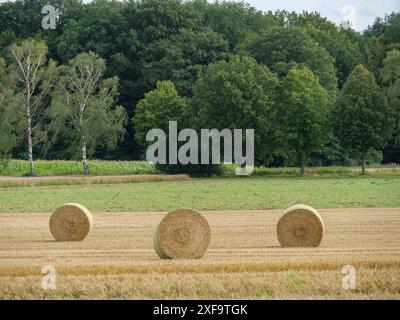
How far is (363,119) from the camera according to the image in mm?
84625

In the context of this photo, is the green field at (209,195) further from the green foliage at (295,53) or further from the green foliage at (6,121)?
the green foliage at (295,53)

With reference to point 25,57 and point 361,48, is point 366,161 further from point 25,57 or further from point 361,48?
point 25,57

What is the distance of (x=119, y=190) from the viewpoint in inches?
2379

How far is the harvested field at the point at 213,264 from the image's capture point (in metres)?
18.3

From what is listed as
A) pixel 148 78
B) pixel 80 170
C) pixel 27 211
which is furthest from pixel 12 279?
pixel 148 78

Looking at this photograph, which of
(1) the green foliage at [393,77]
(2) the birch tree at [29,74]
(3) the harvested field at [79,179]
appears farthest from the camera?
(1) the green foliage at [393,77]

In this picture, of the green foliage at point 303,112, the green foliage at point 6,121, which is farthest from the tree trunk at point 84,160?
the green foliage at point 303,112

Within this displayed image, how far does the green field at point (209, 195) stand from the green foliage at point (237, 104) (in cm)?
1190

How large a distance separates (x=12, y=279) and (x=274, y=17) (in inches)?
3838

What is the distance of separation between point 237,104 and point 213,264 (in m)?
61.3

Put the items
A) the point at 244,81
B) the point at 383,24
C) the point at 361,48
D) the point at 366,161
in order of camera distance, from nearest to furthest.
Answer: the point at 244,81 → the point at 366,161 → the point at 361,48 → the point at 383,24

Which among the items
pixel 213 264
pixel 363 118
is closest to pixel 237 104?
pixel 363 118

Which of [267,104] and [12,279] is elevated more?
[267,104]

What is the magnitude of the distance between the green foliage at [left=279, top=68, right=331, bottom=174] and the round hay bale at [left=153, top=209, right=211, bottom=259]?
57.6m
